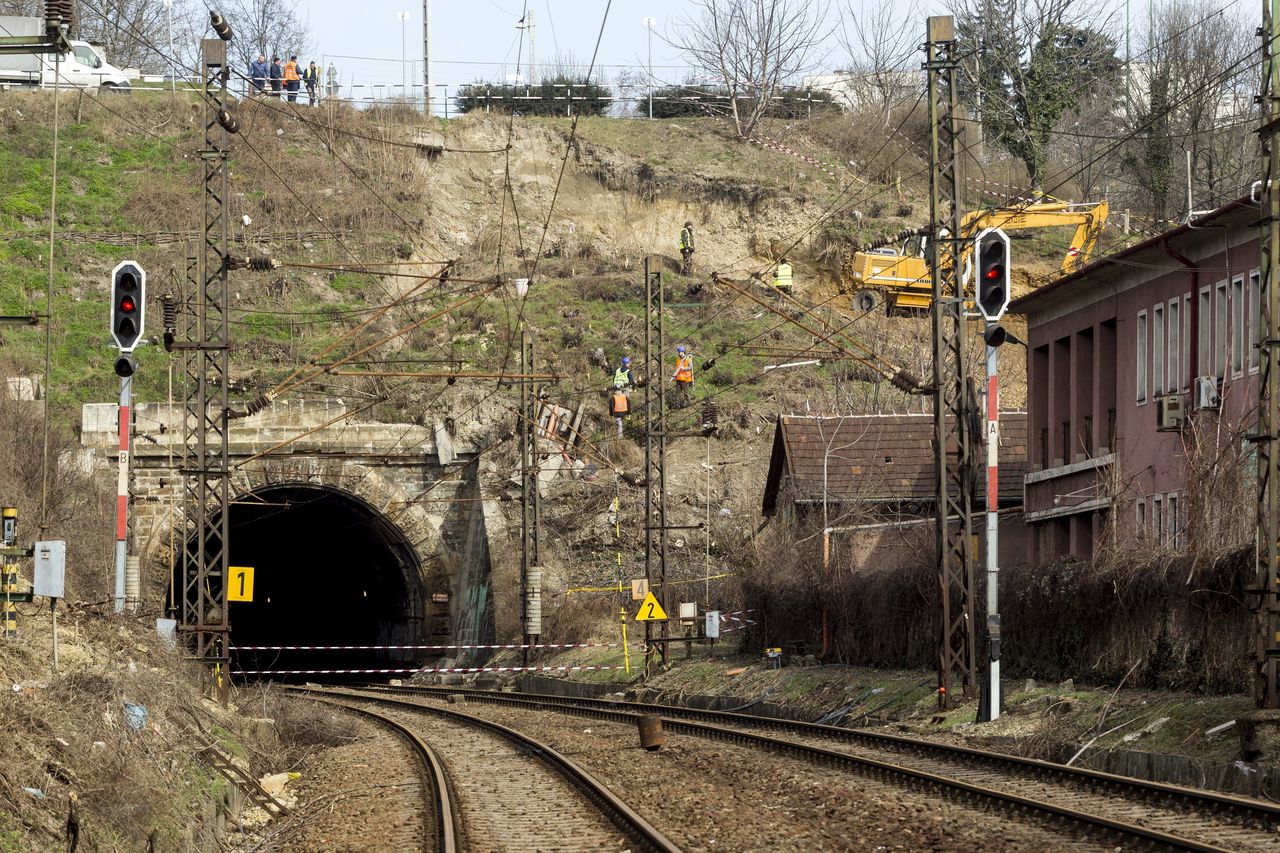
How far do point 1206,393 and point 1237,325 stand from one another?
176 centimetres

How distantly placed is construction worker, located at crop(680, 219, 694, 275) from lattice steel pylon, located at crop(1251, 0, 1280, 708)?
4612cm

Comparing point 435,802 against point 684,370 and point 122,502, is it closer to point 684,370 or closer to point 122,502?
point 122,502

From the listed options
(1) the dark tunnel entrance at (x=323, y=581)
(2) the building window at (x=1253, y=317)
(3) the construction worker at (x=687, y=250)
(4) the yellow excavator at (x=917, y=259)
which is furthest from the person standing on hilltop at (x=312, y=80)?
(2) the building window at (x=1253, y=317)

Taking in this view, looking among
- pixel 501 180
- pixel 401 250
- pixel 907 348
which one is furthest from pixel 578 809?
pixel 501 180

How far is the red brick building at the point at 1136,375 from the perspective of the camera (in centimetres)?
2506

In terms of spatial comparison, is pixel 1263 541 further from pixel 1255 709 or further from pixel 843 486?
pixel 843 486

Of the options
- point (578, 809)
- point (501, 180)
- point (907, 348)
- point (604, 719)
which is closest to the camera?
point (578, 809)

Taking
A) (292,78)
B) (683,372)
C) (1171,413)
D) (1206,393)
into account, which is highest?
(292,78)

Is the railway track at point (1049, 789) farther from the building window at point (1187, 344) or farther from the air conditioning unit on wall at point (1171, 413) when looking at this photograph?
the building window at point (1187, 344)

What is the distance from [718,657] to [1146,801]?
22.3m

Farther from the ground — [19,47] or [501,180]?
[501,180]

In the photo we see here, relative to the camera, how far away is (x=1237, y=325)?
83.9 ft

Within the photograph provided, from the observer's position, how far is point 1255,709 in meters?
15.4

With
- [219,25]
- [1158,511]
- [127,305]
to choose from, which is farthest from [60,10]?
[1158,511]
